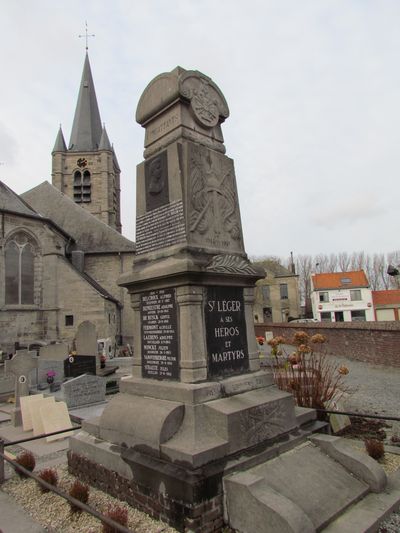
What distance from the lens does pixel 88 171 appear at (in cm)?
3884

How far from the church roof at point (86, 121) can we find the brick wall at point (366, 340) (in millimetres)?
31982

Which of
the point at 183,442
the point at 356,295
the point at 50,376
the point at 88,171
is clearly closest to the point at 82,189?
the point at 88,171

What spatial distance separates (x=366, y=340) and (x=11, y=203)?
21601 mm

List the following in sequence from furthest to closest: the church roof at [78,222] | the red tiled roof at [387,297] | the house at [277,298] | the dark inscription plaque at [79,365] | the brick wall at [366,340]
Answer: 1. the house at [277,298]
2. the red tiled roof at [387,297]
3. the church roof at [78,222]
4. the brick wall at [366,340]
5. the dark inscription plaque at [79,365]

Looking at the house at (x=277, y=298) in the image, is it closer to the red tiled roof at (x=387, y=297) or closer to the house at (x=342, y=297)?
the house at (x=342, y=297)

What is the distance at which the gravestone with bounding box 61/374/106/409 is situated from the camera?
8641 mm

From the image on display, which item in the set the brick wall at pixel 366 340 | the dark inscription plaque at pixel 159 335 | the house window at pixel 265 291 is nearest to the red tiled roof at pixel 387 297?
the house window at pixel 265 291

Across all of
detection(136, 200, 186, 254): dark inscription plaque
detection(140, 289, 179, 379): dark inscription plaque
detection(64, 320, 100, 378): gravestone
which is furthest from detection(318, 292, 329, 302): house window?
detection(140, 289, 179, 379): dark inscription plaque

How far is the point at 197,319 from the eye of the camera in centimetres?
393

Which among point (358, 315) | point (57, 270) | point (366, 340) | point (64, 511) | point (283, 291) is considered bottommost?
point (64, 511)

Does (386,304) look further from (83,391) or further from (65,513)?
(65,513)

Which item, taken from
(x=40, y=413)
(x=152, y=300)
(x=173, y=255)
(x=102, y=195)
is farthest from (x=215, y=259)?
(x=102, y=195)

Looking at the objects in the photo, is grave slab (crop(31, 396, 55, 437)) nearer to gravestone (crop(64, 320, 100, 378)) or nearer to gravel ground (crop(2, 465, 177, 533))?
gravel ground (crop(2, 465, 177, 533))

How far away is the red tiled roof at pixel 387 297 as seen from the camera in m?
40.5
